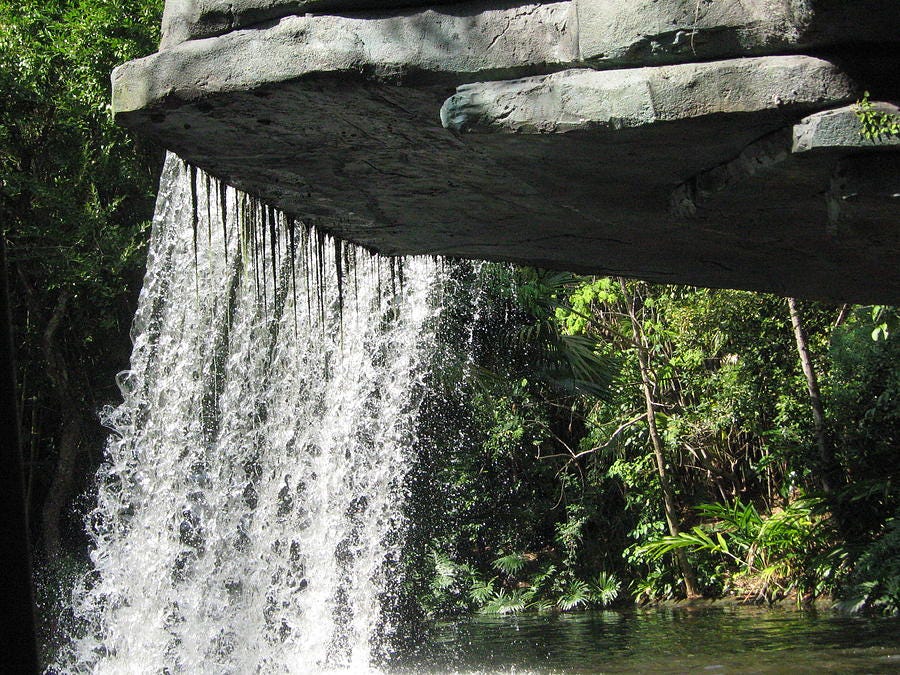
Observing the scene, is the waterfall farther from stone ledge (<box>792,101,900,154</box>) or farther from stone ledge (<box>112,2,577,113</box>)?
stone ledge (<box>792,101,900,154</box>)

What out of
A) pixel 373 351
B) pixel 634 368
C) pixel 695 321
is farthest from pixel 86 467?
pixel 695 321

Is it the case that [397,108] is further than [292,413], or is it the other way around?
[292,413]

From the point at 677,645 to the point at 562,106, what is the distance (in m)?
7.25

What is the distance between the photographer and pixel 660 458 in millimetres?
12672

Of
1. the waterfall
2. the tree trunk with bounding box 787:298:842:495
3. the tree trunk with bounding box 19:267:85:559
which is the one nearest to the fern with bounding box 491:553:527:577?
the waterfall

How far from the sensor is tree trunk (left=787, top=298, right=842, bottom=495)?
11172mm

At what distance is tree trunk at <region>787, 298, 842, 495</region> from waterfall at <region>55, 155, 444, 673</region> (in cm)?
435

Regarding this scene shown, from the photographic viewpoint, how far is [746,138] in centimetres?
268

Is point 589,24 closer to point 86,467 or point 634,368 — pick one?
point 634,368

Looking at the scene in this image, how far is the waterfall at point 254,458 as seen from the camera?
10.4 metres

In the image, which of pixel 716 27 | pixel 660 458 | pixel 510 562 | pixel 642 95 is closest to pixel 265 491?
pixel 510 562

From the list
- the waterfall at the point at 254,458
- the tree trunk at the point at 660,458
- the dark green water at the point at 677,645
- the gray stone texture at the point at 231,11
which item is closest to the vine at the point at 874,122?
the gray stone texture at the point at 231,11

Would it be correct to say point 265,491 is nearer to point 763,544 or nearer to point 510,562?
point 510,562

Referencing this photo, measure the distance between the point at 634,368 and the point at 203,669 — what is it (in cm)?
682
